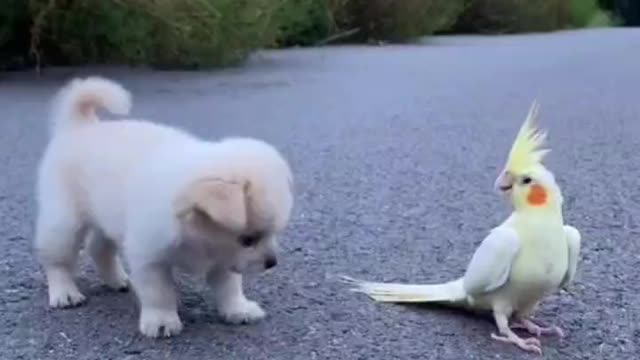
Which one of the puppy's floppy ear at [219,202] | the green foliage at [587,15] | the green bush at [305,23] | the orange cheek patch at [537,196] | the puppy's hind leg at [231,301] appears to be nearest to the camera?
the puppy's floppy ear at [219,202]

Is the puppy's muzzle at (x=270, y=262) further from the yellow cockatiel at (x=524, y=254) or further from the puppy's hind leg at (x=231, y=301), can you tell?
the yellow cockatiel at (x=524, y=254)

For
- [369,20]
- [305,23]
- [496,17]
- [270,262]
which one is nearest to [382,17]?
[369,20]

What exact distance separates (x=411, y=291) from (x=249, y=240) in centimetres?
37

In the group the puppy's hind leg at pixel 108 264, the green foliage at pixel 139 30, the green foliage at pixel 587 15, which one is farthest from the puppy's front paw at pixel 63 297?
the green foliage at pixel 587 15

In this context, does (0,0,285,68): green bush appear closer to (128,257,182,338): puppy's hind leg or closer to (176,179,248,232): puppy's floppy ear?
(128,257,182,338): puppy's hind leg

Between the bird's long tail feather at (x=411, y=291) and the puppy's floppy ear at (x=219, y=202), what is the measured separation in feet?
1.25

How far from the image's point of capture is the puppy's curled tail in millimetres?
2025

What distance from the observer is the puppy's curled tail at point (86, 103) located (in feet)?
6.64

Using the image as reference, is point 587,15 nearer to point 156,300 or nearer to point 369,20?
point 369,20

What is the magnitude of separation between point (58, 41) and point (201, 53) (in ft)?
2.72

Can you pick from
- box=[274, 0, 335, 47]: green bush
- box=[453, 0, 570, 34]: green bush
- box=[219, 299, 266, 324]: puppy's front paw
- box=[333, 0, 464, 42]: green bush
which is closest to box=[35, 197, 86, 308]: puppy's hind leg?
box=[219, 299, 266, 324]: puppy's front paw

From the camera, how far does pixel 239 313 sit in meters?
1.86

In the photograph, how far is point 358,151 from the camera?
12.9 feet

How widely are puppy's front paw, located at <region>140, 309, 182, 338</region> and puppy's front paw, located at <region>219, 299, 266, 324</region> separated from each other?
0.31ft
